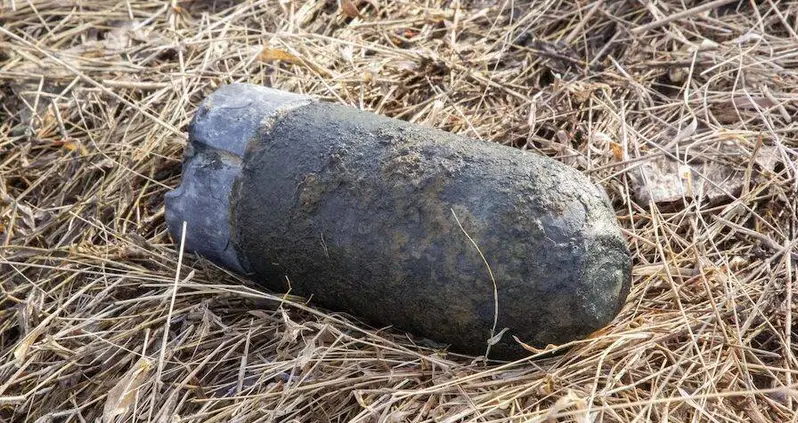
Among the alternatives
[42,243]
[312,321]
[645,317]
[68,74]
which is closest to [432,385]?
[312,321]

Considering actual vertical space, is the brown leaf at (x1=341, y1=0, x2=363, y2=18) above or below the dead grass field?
above

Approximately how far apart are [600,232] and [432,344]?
1.90 feet

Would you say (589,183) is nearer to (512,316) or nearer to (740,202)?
(512,316)

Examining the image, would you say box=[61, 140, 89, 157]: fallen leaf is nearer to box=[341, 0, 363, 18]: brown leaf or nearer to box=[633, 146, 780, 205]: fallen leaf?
box=[341, 0, 363, 18]: brown leaf

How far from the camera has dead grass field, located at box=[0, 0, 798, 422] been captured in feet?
8.16

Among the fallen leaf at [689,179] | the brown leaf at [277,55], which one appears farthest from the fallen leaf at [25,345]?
the fallen leaf at [689,179]

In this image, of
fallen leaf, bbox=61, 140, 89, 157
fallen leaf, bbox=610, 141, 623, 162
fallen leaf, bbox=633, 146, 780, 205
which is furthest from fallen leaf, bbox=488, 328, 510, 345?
fallen leaf, bbox=61, 140, 89, 157

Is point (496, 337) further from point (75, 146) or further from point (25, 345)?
point (75, 146)

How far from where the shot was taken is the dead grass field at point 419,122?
2488 millimetres

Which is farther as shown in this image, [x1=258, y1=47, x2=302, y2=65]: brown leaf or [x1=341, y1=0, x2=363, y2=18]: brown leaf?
[x1=341, y1=0, x2=363, y2=18]: brown leaf

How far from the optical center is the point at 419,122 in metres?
3.57

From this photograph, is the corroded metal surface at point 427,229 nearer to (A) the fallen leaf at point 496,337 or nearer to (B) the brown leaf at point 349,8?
(A) the fallen leaf at point 496,337

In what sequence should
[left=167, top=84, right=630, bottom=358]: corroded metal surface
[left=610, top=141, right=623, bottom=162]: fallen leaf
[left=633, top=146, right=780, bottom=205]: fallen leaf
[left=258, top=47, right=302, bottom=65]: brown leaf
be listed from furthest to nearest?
[left=258, top=47, right=302, bottom=65]: brown leaf → [left=610, top=141, right=623, bottom=162]: fallen leaf → [left=633, top=146, right=780, bottom=205]: fallen leaf → [left=167, top=84, right=630, bottom=358]: corroded metal surface

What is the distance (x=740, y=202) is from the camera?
3.05 metres
